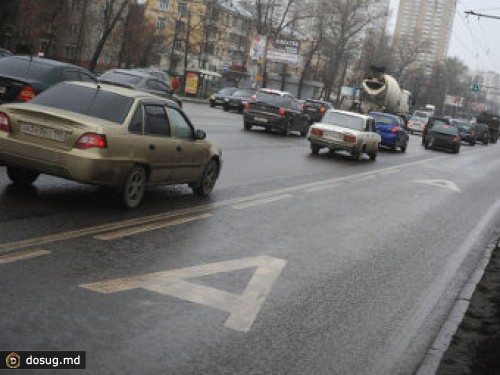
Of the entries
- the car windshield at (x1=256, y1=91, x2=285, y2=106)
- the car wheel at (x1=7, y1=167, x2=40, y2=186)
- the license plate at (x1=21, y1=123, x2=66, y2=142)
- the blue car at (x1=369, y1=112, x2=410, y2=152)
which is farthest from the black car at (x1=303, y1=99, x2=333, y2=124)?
the license plate at (x1=21, y1=123, x2=66, y2=142)

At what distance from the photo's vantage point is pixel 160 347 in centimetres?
465

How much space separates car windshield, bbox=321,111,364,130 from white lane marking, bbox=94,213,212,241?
47.0 ft

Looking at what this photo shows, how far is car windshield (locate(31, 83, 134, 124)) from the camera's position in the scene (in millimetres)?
8832

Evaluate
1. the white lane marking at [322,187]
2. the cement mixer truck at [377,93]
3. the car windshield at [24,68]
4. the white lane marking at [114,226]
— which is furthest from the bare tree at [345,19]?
the white lane marking at [114,226]

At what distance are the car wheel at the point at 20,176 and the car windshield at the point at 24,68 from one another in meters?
6.21

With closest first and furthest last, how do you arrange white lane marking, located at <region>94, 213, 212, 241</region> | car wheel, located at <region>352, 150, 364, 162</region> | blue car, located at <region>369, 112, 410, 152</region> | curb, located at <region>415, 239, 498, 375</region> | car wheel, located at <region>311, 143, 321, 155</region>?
curb, located at <region>415, 239, 498, 375</region>
white lane marking, located at <region>94, 213, 212, 241</region>
car wheel, located at <region>352, 150, 364, 162</region>
car wheel, located at <region>311, 143, 321, 155</region>
blue car, located at <region>369, 112, 410, 152</region>

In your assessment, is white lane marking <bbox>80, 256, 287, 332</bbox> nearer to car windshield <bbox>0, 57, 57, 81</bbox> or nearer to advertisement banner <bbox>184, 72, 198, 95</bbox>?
car windshield <bbox>0, 57, 57, 81</bbox>

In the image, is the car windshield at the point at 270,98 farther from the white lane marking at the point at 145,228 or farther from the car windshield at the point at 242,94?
the white lane marking at the point at 145,228

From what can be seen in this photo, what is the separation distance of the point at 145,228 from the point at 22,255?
6.87ft

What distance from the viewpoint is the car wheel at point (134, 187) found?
28.9ft

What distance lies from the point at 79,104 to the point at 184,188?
10.4 ft

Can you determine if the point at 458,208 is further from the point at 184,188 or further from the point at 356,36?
the point at 356,36

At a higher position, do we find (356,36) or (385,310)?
(356,36)

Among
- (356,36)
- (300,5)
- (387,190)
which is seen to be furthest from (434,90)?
(387,190)
